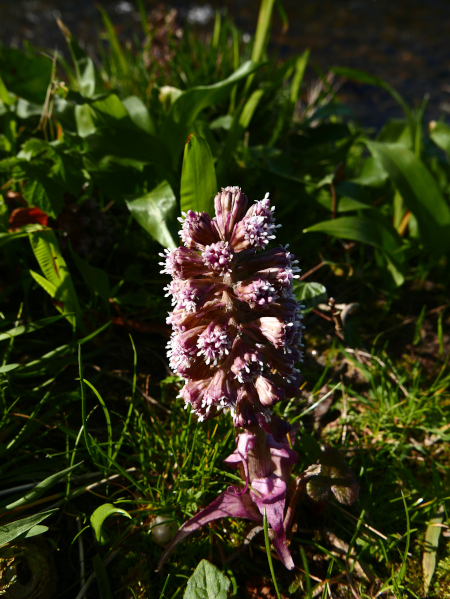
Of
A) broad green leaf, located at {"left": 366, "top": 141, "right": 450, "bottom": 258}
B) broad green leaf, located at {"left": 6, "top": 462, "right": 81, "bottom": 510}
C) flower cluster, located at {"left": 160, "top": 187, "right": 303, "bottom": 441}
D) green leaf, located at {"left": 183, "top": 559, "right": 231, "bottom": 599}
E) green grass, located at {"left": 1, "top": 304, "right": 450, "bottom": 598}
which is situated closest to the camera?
flower cluster, located at {"left": 160, "top": 187, "right": 303, "bottom": 441}

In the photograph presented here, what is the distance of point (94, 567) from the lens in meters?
1.95

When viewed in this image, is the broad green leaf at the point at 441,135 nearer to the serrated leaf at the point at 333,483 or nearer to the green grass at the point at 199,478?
the green grass at the point at 199,478

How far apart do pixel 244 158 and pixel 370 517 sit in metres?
2.37

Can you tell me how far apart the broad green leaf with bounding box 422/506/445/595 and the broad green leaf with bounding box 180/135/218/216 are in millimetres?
1717

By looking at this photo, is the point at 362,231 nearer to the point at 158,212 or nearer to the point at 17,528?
the point at 158,212

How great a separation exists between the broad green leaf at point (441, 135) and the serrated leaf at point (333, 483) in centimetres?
260

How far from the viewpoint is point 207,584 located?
1.80 metres

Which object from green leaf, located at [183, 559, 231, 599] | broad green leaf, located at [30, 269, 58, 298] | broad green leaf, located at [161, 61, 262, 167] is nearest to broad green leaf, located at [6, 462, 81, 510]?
green leaf, located at [183, 559, 231, 599]

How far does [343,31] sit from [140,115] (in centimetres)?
708

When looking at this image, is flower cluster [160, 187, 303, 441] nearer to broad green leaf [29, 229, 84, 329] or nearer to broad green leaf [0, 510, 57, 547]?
broad green leaf [0, 510, 57, 547]

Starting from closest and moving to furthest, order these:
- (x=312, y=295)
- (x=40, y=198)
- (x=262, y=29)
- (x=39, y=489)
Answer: (x=39, y=489) → (x=312, y=295) → (x=40, y=198) → (x=262, y=29)

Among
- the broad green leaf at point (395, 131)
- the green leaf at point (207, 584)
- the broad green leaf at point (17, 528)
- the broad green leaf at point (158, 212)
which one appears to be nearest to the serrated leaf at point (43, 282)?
the broad green leaf at point (158, 212)

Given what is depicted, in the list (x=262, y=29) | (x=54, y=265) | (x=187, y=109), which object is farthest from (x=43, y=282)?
(x=262, y=29)

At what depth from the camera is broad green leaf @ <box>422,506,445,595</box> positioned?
2.07m
